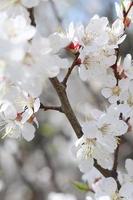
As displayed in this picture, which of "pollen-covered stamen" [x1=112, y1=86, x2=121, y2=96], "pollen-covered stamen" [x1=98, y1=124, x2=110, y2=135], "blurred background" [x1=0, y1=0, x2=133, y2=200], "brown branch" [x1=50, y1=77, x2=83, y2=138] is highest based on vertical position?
"brown branch" [x1=50, y1=77, x2=83, y2=138]

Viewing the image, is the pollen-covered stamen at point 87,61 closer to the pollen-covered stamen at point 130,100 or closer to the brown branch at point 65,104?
the brown branch at point 65,104

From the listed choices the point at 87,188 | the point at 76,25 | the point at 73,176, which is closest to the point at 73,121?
the point at 76,25

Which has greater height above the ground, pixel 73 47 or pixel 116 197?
pixel 73 47

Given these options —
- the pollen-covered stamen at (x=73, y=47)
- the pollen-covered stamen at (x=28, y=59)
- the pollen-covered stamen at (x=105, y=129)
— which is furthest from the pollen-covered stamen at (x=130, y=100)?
the pollen-covered stamen at (x=28, y=59)

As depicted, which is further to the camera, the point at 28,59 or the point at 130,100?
the point at 130,100

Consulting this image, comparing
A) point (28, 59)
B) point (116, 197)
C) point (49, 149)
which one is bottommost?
point (49, 149)

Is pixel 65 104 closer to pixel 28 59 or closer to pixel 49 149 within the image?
pixel 28 59

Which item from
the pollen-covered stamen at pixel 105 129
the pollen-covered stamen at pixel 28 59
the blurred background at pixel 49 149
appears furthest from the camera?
the blurred background at pixel 49 149

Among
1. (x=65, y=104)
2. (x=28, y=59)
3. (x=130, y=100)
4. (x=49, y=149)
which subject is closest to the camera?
(x=28, y=59)

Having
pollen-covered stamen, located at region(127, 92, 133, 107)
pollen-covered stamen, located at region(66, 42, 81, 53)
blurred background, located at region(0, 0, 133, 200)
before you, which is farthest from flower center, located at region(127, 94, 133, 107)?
blurred background, located at region(0, 0, 133, 200)

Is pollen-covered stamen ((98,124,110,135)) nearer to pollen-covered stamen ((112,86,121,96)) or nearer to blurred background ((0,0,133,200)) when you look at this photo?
pollen-covered stamen ((112,86,121,96))

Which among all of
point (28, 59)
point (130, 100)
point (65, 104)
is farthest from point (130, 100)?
point (28, 59)
